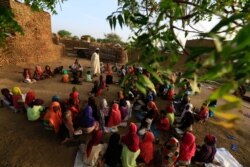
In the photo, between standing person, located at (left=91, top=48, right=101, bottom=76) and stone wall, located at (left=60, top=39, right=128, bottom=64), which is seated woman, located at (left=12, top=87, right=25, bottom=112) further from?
stone wall, located at (left=60, top=39, right=128, bottom=64)

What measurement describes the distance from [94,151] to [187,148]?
212 centimetres

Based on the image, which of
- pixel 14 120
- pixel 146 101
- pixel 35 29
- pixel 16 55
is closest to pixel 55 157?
pixel 14 120

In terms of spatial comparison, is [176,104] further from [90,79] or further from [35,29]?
[35,29]

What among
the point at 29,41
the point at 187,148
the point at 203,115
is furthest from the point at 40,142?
the point at 29,41

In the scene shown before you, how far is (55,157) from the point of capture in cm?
566

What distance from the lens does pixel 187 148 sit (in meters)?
5.71

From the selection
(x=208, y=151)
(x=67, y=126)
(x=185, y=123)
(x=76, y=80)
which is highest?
(x=76, y=80)

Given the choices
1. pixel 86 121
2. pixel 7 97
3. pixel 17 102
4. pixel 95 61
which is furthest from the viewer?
pixel 95 61

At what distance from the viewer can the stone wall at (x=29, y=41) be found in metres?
13.0

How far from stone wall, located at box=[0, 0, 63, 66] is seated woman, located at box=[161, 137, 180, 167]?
9824mm

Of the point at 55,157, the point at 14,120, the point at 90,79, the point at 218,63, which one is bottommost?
the point at 55,157

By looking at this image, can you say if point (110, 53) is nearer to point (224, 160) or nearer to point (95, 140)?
point (224, 160)

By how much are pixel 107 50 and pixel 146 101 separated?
1309 centimetres

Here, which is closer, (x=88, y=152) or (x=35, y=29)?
(x=88, y=152)
